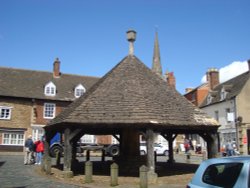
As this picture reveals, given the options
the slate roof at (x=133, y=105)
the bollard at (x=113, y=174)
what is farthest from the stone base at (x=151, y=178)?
the slate roof at (x=133, y=105)

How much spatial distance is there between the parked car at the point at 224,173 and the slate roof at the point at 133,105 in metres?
6.96

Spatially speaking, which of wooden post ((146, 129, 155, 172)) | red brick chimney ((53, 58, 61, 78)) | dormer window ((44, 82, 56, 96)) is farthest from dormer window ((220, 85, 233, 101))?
wooden post ((146, 129, 155, 172))

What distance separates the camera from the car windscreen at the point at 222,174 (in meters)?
4.91

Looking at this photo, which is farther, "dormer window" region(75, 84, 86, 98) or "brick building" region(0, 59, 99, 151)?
"dormer window" region(75, 84, 86, 98)

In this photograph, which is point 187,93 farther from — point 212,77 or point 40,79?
point 40,79

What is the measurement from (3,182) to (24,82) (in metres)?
26.6

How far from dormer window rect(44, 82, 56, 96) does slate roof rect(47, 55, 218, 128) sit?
70.1ft

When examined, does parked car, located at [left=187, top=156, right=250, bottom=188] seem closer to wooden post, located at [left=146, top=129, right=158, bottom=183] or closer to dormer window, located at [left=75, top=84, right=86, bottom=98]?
wooden post, located at [left=146, top=129, right=158, bottom=183]

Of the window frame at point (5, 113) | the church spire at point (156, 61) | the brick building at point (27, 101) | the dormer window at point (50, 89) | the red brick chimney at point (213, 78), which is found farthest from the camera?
the church spire at point (156, 61)

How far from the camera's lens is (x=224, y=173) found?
17.1 ft

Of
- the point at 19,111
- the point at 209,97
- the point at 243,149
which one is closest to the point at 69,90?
the point at 19,111

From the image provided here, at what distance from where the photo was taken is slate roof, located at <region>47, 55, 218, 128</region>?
1324cm

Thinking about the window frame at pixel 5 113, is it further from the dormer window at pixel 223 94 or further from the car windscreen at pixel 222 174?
the car windscreen at pixel 222 174

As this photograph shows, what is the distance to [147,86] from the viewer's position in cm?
1558
